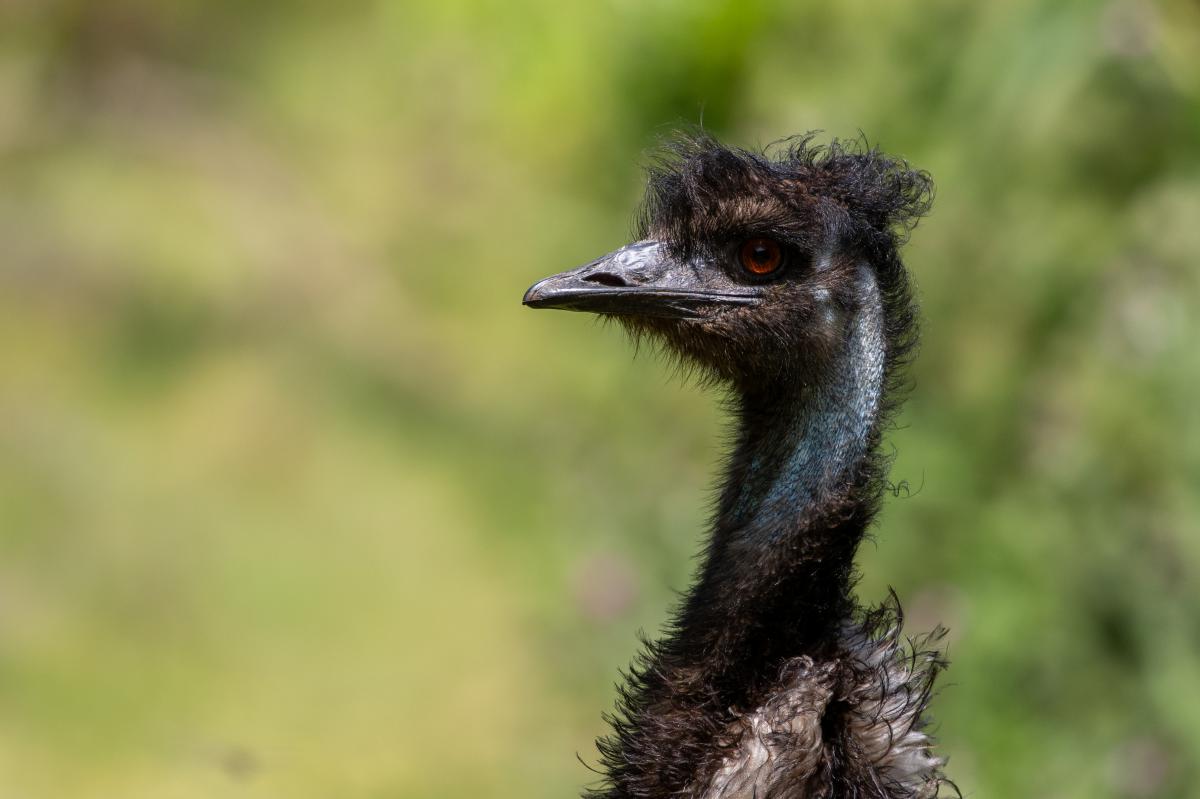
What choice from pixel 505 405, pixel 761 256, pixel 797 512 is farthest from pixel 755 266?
pixel 505 405

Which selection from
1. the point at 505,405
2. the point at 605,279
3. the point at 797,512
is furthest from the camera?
the point at 505,405

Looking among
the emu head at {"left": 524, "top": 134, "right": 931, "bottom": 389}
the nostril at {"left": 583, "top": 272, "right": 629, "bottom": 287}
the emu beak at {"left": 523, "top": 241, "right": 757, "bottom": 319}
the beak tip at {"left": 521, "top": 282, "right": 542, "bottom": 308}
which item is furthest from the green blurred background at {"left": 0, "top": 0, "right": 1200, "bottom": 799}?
the beak tip at {"left": 521, "top": 282, "right": 542, "bottom": 308}

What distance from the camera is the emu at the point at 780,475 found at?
124 inches

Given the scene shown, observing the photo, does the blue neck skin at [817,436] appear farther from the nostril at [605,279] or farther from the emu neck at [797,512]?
the nostril at [605,279]

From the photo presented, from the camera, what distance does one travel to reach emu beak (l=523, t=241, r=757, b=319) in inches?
137

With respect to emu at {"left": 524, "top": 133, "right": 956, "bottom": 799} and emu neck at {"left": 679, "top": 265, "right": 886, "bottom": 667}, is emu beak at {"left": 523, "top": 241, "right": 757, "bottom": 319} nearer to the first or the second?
emu at {"left": 524, "top": 133, "right": 956, "bottom": 799}

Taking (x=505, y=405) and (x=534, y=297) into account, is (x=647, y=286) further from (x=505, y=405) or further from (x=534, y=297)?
(x=505, y=405)

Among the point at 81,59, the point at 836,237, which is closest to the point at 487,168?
the point at 81,59

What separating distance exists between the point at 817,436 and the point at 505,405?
4.51 meters

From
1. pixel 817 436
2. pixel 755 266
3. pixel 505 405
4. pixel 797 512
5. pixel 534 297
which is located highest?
pixel 505 405

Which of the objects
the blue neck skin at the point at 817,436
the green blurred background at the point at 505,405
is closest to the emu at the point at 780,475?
the blue neck skin at the point at 817,436

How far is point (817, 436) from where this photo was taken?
3385mm

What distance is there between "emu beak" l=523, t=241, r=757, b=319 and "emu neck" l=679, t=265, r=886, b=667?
218mm

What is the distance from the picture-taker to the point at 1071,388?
235 inches
